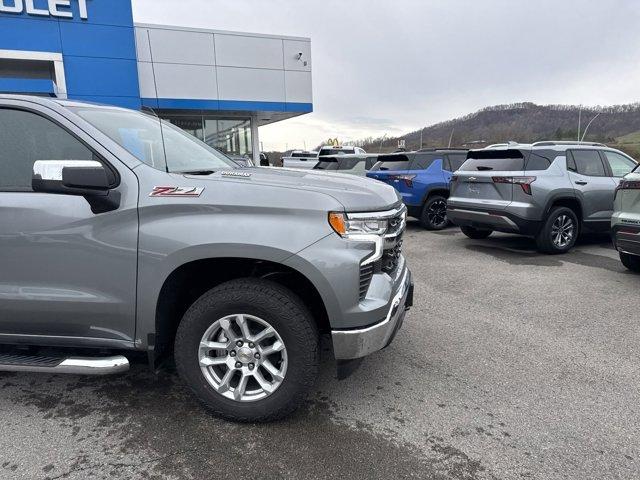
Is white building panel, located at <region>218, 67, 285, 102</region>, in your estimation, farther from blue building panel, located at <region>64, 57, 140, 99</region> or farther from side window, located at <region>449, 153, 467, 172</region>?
side window, located at <region>449, 153, 467, 172</region>

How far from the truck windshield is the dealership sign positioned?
49.3ft

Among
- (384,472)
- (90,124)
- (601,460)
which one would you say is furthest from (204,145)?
(601,460)

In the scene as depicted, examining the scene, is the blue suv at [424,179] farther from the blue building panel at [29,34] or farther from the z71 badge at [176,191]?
the blue building panel at [29,34]

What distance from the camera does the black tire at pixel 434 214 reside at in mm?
9812

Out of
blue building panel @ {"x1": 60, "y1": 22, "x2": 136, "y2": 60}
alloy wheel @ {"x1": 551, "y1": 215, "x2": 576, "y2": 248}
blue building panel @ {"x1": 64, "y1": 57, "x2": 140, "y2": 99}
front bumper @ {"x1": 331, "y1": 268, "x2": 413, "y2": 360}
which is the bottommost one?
alloy wheel @ {"x1": 551, "y1": 215, "x2": 576, "y2": 248}

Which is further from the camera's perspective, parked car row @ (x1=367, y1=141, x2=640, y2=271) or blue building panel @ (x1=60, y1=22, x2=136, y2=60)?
blue building panel @ (x1=60, y1=22, x2=136, y2=60)

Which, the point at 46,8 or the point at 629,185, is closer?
the point at 629,185

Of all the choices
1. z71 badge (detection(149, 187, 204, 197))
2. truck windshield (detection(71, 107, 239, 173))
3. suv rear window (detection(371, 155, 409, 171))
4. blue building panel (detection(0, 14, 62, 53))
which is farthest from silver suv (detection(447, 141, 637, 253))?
blue building panel (detection(0, 14, 62, 53))

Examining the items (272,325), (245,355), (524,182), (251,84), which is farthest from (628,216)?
(251,84)

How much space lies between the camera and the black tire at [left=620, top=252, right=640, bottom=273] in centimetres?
603

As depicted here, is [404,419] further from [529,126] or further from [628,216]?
[529,126]

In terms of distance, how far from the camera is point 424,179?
380 inches

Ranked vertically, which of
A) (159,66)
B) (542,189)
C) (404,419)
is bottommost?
(404,419)

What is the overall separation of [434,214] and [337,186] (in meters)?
7.56
